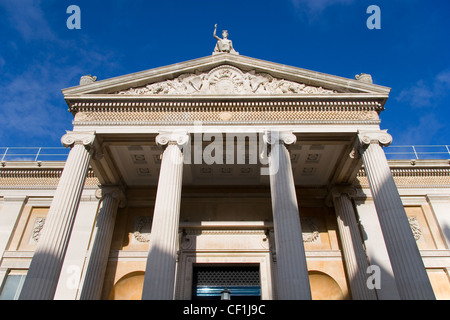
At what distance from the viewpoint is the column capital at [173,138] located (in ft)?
41.0

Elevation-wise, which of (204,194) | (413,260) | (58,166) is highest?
(58,166)

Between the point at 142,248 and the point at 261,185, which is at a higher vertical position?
the point at 261,185

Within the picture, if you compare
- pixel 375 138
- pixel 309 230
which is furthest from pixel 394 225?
pixel 309 230

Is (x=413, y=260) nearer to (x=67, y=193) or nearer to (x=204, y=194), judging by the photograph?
(x=204, y=194)

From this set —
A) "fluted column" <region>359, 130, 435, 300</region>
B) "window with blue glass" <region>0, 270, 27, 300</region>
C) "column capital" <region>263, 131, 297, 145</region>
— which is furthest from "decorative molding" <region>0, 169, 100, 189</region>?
"fluted column" <region>359, 130, 435, 300</region>

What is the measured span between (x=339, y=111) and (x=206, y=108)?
16.6ft

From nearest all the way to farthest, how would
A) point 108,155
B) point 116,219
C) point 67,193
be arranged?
point 67,193 → point 108,155 → point 116,219

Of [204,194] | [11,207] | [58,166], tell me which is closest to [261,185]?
[204,194]

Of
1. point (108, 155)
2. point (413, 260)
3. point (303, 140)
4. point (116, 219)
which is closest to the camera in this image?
point (413, 260)

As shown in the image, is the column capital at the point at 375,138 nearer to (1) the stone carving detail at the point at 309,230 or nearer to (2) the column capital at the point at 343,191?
(2) the column capital at the point at 343,191

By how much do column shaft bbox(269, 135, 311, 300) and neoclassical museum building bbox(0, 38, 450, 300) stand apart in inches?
1.8

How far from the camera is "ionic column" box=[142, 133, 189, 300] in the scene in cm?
960

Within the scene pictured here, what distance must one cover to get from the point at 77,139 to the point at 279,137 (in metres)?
7.20

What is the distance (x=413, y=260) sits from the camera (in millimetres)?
10125
